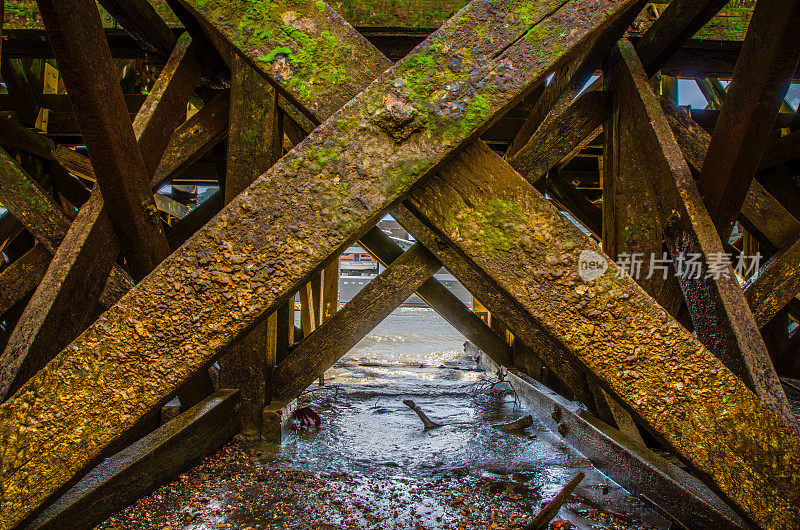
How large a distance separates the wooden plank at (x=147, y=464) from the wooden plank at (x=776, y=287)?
247 cm

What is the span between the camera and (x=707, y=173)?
1.69 metres

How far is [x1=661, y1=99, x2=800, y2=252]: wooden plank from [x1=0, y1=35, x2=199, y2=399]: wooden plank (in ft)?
7.90

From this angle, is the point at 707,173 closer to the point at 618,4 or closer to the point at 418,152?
the point at 618,4

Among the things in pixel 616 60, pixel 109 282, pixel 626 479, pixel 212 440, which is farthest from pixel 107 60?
pixel 626 479

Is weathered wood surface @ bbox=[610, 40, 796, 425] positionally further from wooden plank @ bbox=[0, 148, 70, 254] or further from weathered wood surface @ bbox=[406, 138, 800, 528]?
wooden plank @ bbox=[0, 148, 70, 254]

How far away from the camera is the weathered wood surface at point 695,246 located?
4.36 ft

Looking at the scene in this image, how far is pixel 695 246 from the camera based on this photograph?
1561 millimetres

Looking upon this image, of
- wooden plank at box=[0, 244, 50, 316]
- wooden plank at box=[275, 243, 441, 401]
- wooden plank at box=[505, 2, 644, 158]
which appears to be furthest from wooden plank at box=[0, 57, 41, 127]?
wooden plank at box=[505, 2, 644, 158]

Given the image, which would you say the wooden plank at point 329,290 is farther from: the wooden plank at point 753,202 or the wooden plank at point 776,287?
the wooden plank at point 776,287

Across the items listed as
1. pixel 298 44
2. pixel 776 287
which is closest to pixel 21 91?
pixel 298 44

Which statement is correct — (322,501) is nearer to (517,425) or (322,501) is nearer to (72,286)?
(72,286)

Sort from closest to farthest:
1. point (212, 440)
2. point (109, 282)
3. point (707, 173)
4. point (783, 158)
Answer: point (707, 173)
point (109, 282)
point (212, 440)
point (783, 158)

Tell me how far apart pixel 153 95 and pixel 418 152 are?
154 centimetres

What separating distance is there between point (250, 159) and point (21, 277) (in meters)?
1.65
